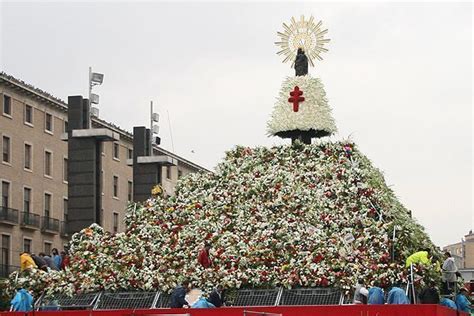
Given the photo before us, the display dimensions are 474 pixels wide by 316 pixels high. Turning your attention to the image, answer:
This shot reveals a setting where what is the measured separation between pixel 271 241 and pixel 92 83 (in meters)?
16.2

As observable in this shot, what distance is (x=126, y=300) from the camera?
26969mm

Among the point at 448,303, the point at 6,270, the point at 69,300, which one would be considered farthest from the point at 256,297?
the point at 6,270

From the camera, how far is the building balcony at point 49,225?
259 ft

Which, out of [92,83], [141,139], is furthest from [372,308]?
[141,139]

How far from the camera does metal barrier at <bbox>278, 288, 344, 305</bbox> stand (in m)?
25.4

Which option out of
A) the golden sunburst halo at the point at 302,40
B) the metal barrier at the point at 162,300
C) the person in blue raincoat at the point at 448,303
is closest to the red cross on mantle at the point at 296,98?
the golden sunburst halo at the point at 302,40

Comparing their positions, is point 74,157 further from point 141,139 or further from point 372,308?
point 372,308

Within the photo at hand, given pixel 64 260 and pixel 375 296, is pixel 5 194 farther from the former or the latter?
pixel 375 296

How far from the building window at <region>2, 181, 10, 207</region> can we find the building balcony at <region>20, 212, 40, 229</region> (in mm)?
1686

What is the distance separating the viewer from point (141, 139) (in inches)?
1891

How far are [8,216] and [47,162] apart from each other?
320 inches

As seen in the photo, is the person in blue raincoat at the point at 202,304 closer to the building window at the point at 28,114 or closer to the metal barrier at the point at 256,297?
the metal barrier at the point at 256,297

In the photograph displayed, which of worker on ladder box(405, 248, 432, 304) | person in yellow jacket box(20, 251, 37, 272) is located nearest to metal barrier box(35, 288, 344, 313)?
worker on ladder box(405, 248, 432, 304)

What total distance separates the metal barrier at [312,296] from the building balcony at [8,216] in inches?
1984
